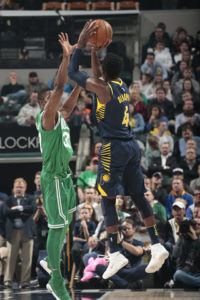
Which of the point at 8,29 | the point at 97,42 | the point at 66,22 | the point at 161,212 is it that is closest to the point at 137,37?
the point at 66,22

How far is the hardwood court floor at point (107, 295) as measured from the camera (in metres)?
8.30

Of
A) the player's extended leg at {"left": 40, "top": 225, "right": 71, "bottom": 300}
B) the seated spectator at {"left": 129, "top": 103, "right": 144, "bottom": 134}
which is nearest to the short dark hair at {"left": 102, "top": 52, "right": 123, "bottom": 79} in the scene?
the player's extended leg at {"left": 40, "top": 225, "right": 71, "bottom": 300}

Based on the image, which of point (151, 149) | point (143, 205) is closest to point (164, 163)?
point (151, 149)

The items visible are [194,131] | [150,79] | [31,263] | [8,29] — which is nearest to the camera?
[31,263]

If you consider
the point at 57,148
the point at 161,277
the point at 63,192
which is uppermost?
the point at 57,148

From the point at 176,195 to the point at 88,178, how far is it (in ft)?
5.64

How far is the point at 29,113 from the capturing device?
13531 mm

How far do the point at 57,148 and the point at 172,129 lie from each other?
22.5ft

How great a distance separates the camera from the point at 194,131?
42.6ft

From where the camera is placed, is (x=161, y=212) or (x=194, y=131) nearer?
(x=161, y=212)

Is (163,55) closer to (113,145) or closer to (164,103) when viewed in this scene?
(164,103)

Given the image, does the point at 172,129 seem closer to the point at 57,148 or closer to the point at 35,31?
the point at 35,31

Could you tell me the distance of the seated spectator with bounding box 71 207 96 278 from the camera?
10.5m

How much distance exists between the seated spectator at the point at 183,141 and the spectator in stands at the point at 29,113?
9.95 feet
